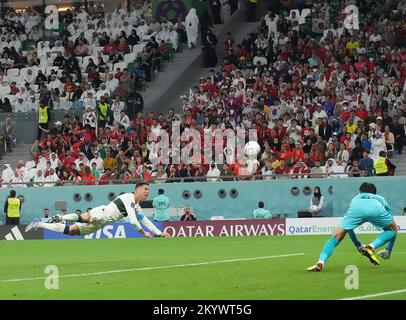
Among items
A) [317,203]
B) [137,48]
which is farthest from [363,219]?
[137,48]

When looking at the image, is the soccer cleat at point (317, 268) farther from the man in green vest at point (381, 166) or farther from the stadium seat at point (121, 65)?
the stadium seat at point (121, 65)

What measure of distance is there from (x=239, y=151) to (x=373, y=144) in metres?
5.09

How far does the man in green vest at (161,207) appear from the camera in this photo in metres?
37.4

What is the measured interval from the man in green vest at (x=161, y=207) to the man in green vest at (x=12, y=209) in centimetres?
548

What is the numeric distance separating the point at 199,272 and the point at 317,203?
17885 millimetres

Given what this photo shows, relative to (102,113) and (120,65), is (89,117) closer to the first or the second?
(102,113)

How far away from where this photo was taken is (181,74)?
48750 millimetres

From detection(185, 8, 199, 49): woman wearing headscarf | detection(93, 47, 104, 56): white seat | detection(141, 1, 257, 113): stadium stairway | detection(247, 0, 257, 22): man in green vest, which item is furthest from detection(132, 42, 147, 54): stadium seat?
detection(247, 0, 257, 22): man in green vest

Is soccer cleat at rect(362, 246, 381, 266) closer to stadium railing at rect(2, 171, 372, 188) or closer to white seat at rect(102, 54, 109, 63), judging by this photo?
stadium railing at rect(2, 171, 372, 188)

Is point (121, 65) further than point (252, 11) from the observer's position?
No

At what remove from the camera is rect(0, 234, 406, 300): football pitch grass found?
1639 cm

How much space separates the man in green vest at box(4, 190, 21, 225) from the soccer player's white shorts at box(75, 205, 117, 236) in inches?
617

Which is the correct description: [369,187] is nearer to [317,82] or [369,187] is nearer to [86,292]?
[86,292]

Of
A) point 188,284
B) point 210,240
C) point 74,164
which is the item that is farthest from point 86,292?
point 74,164
